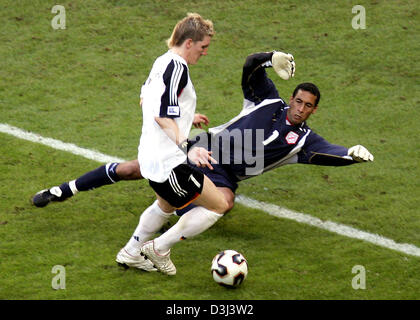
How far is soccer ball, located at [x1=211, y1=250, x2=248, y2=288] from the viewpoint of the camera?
525 centimetres

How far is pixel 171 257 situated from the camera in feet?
18.9

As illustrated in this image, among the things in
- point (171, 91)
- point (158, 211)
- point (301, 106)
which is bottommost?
point (158, 211)

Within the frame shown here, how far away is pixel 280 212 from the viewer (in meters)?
6.49

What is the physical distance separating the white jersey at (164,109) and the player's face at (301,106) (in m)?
1.26

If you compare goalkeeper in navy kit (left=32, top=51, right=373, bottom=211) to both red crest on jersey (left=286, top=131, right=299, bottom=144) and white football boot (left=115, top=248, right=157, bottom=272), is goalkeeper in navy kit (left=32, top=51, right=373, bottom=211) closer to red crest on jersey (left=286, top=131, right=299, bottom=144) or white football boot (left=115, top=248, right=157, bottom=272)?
red crest on jersey (left=286, top=131, right=299, bottom=144)

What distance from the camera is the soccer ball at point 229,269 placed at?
5246 mm

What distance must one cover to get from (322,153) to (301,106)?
0.45 m

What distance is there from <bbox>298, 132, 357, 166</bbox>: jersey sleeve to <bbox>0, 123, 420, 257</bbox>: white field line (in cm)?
56
